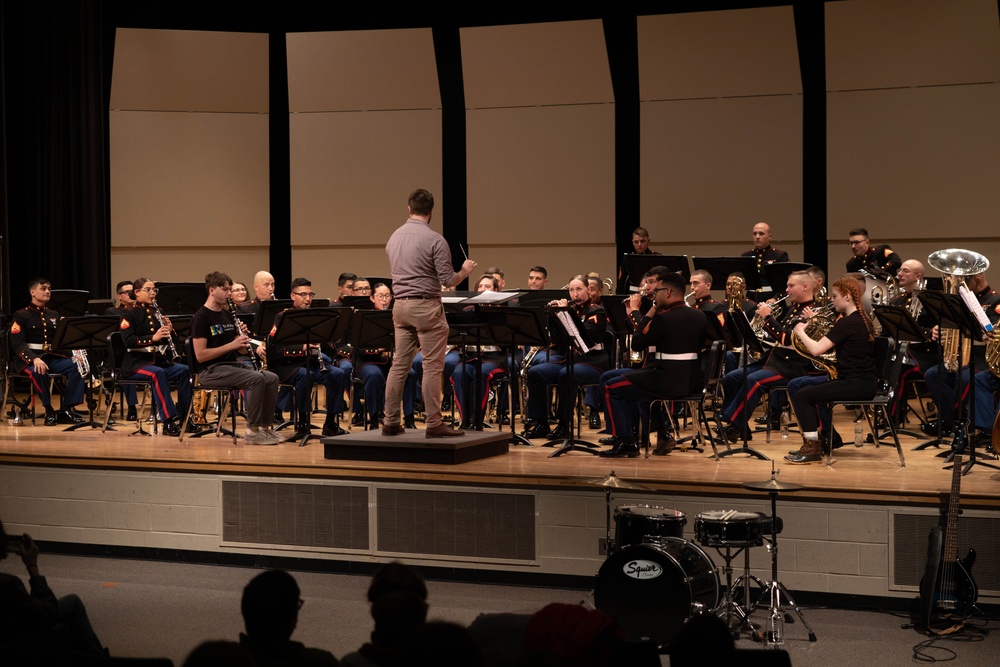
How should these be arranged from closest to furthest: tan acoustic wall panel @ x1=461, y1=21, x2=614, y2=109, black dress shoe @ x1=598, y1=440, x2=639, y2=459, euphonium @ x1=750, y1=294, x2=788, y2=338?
black dress shoe @ x1=598, y1=440, x2=639, y2=459 < euphonium @ x1=750, y1=294, x2=788, y2=338 < tan acoustic wall panel @ x1=461, y1=21, x2=614, y2=109

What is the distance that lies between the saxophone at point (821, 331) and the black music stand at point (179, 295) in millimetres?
5316

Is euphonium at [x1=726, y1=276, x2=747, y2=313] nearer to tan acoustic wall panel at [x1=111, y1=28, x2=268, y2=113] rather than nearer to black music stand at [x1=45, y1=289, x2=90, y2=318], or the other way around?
black music stand at [x1=45, y1=289, x2=90, y2=318]

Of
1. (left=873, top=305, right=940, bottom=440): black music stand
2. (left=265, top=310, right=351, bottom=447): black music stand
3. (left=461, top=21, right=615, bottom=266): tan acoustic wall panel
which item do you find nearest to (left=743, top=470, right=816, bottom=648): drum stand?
(left=873, top=305, right=940, bottom=440): black music stand

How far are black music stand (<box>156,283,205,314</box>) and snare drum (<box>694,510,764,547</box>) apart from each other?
6024 millimetres

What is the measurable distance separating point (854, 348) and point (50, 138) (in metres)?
9.02

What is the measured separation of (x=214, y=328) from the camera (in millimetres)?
7723

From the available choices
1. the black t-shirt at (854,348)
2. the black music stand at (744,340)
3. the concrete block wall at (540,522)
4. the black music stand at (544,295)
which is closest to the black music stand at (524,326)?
the black music stand at (544,295)

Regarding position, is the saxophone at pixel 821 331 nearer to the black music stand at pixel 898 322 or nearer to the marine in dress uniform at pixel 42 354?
the black music stand at pixel 898 322

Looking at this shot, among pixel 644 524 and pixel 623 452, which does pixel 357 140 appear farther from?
pixel 644 524

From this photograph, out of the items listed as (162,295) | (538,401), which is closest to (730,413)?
(538,401)

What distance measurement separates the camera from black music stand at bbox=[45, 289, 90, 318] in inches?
384

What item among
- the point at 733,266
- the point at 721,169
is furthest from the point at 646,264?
the point at 721,169

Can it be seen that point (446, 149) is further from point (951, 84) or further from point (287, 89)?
point (951, 84)

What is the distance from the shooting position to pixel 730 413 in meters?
7.81
